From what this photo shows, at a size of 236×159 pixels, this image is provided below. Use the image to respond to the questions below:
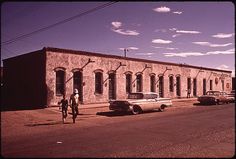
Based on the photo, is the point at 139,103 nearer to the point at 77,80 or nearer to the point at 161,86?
the point at 77,80

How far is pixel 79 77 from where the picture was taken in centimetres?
2320

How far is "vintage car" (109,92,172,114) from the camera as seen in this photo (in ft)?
58.1

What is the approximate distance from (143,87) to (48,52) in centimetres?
1261

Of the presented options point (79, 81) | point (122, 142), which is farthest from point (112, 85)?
point (122, 142)

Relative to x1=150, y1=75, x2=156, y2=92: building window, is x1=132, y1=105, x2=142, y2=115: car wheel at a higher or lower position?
lower

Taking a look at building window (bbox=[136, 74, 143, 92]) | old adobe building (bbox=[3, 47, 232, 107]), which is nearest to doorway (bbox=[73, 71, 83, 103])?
old adobe building (bbox=[3, 47, 232, 107])

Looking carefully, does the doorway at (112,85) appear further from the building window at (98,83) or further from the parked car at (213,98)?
the parked car at (213,98)

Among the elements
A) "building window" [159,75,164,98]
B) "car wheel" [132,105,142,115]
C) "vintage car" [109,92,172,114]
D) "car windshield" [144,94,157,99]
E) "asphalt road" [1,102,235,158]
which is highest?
"building window" [159,75,164,98]

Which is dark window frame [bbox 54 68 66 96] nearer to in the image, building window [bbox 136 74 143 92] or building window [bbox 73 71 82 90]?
building window [bbox 73 71 82 90]

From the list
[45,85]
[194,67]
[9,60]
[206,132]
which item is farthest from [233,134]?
[194,67]

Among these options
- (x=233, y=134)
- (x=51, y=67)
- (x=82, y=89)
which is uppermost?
(x=51, y=67)

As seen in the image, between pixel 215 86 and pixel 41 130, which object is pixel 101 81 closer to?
pixel 41 130

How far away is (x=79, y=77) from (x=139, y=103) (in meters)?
7.25

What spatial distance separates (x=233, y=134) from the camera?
10570 mm
